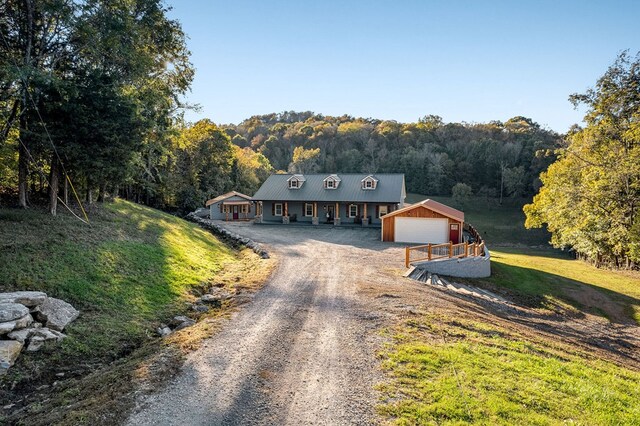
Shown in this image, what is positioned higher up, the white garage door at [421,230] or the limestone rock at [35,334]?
the white garage door at [421,230]

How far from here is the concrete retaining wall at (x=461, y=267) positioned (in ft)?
55.2

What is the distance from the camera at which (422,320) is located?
9.23 meters

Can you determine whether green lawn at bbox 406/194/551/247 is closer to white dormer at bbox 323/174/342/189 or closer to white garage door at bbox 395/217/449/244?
white dormer at bbox 323/174/342/189

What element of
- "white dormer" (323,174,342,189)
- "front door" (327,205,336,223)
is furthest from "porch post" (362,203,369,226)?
"white dormer" (323,174,342,189)

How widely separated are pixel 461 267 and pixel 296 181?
19941mm

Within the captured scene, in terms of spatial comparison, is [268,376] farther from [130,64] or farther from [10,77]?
[130,64]

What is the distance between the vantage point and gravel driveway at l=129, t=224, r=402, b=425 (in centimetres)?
525

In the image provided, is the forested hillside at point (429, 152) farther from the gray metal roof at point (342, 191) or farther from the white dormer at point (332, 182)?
the white dormer at point (332, 182)

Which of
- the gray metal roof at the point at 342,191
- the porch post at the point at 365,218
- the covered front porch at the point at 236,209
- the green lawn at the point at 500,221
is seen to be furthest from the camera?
A: the green lawn at the point at 500,221

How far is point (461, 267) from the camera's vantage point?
1783cm

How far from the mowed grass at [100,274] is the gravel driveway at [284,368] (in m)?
2.48

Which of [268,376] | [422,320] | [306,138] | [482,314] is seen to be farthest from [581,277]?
[306,138]

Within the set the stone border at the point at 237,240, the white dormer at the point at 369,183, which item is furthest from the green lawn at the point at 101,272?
the white dormer at the point at 369,183

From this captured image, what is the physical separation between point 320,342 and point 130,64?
14.9m
